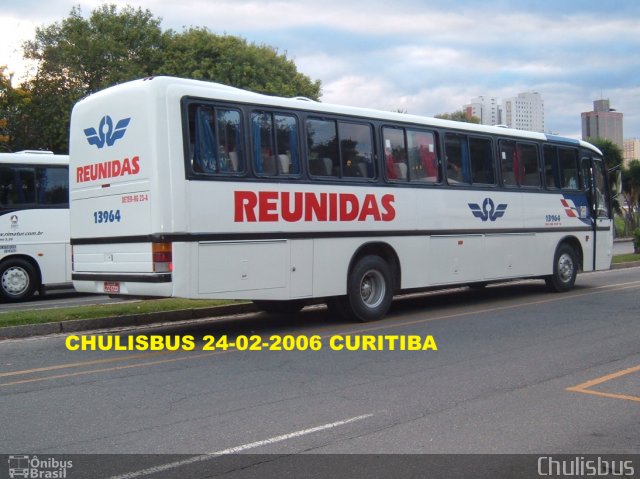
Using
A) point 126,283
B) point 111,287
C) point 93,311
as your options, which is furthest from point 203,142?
point 93,311

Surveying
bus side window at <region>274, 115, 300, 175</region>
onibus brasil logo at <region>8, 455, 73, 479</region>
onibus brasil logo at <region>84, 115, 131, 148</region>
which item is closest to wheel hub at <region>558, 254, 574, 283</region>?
bus side window at <region>274, 115, 300, 175</region>

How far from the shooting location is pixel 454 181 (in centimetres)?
1367

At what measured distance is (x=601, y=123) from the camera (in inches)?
2025

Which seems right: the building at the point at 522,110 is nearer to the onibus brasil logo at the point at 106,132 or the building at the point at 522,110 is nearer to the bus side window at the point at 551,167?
the bus side window at the point at 551,167

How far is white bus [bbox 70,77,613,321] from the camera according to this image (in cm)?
962

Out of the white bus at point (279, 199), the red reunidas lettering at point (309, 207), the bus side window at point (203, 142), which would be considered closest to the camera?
the white bus at point (279, 199)

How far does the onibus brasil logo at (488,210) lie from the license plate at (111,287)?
22.6ft

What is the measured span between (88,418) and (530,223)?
1120 cm

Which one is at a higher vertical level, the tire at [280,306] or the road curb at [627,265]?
the tire at [280,306]

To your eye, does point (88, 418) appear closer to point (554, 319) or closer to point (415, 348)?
point (415, 348)

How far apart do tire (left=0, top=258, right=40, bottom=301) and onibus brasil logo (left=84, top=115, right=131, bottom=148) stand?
741 centimetres

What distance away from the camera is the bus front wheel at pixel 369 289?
11.7 metres

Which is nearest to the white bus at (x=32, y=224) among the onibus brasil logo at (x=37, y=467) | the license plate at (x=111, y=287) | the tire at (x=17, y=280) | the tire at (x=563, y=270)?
the tire at (x=17, y=280)

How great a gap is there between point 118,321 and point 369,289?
4113mm
